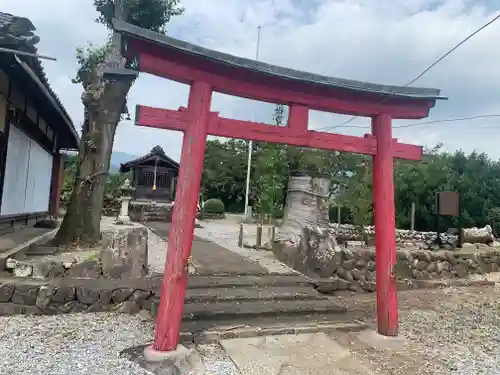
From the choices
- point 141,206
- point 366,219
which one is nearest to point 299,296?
point 366,219

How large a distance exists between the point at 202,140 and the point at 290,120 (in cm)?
121

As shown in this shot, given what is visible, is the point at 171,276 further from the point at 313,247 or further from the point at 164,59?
the point at 313,247

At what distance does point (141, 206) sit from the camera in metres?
20.6

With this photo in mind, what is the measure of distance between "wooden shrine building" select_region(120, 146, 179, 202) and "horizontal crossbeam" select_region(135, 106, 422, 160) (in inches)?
780

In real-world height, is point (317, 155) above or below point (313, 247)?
above

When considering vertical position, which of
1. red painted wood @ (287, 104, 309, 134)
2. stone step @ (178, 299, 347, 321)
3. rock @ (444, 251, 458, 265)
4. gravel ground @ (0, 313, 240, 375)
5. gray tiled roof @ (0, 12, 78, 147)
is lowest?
gravel ground @ (0, 313, 240, 375)

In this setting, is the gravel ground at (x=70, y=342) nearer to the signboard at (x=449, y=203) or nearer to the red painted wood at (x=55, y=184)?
the signboard at (x=449, y=203)

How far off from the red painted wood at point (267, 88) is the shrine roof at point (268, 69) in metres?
0.11

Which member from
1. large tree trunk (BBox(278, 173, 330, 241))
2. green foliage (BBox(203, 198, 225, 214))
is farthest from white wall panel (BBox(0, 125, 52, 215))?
green foliage (BBox(203, 198, 225, 214))

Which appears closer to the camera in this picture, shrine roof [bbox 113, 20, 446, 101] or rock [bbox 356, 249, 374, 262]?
shrine roof [bbox 113, 20, 446, 101]

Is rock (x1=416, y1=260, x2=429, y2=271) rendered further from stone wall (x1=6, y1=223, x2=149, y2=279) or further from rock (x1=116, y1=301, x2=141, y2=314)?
rock (x1=116, y1=301, x2=141, y2=314)

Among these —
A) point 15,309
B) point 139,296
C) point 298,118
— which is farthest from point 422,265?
point 15,309

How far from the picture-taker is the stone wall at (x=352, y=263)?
7609 millimetres

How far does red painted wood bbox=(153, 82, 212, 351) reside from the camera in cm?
403
